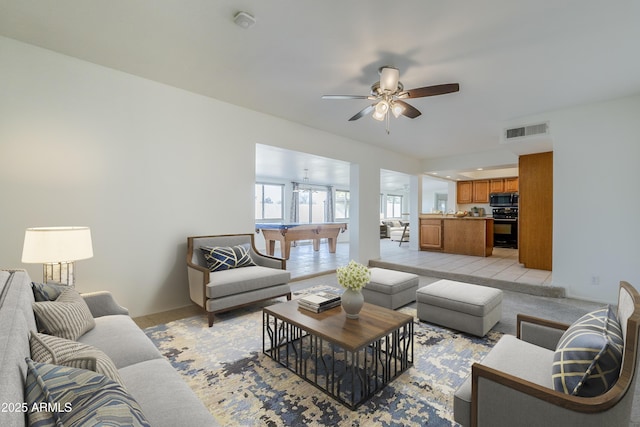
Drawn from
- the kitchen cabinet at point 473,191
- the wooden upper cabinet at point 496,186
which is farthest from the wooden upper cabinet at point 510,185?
the kitchen cabinet at point 473,191

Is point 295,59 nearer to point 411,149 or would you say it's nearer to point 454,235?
point 411,149

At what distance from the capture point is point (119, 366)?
1418 millimetres

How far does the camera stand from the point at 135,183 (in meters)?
3.06

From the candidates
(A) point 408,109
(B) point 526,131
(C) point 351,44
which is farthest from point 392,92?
(B) point 526,131

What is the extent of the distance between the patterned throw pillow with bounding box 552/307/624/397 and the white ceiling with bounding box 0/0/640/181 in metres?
2.08

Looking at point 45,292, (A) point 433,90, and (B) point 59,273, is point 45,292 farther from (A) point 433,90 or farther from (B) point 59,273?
(A) point 433,90

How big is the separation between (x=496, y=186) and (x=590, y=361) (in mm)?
8933

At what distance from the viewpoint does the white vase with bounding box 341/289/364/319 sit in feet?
6.76

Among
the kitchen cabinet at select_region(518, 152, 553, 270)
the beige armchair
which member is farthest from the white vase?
the kitchen cabinet at select_region(518, 152, 553, 270)

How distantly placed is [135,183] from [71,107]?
0.88 meters

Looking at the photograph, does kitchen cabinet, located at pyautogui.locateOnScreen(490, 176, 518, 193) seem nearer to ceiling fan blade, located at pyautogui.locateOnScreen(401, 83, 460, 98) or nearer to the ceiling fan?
the ceiling fan

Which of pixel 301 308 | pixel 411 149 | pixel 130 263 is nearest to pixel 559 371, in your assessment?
pixel 301 308

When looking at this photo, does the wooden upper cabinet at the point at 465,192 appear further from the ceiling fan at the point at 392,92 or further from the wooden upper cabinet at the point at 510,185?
the ceiling fan at the point at 392,92

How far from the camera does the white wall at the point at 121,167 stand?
2.46 metres
